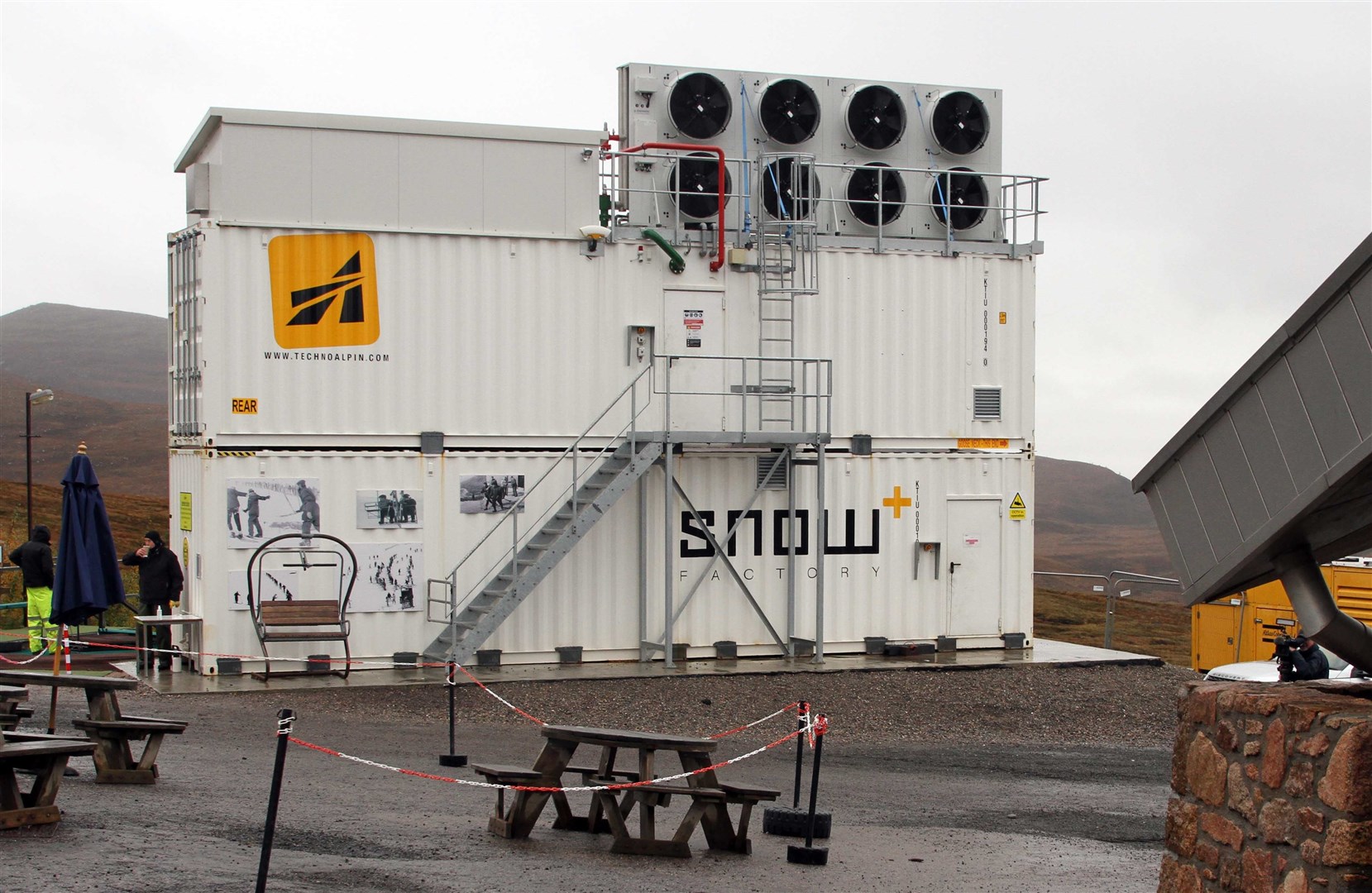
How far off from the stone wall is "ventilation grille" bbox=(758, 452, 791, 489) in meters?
12.3

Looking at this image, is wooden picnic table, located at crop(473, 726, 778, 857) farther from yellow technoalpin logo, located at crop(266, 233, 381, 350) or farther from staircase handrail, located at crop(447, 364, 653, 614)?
yellow technoalpin logo, located at crop(266, 233, 381, 350)

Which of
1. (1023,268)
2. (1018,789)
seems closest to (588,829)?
(1018,789)

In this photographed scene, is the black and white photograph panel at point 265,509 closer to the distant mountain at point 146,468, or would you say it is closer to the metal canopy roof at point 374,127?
the metal canopy roof at point 374,127

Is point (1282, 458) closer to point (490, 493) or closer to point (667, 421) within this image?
point (667, 421)

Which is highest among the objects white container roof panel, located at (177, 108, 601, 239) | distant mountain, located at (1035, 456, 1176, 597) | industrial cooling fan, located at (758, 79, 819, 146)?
industrial cooling fan, located at (758, 79, 819, 146)

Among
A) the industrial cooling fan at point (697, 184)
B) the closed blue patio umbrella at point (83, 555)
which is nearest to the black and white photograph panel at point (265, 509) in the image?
the closed blue patio umbrella at point (83, 555)

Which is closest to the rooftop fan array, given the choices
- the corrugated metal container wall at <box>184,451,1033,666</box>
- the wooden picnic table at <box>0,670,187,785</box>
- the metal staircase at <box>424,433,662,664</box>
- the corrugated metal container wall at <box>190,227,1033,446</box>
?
the corrugated metal container wall at <box>190,227,1033,446</box>

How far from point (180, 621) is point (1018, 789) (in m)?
9.74

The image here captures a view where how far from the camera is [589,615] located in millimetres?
18969

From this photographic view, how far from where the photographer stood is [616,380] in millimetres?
19109

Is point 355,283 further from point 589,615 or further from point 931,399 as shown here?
point 931,399

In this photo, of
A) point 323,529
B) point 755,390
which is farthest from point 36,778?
point 755,390

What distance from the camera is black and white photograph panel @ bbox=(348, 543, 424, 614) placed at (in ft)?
58.8

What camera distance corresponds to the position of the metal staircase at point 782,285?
19.4 metres
